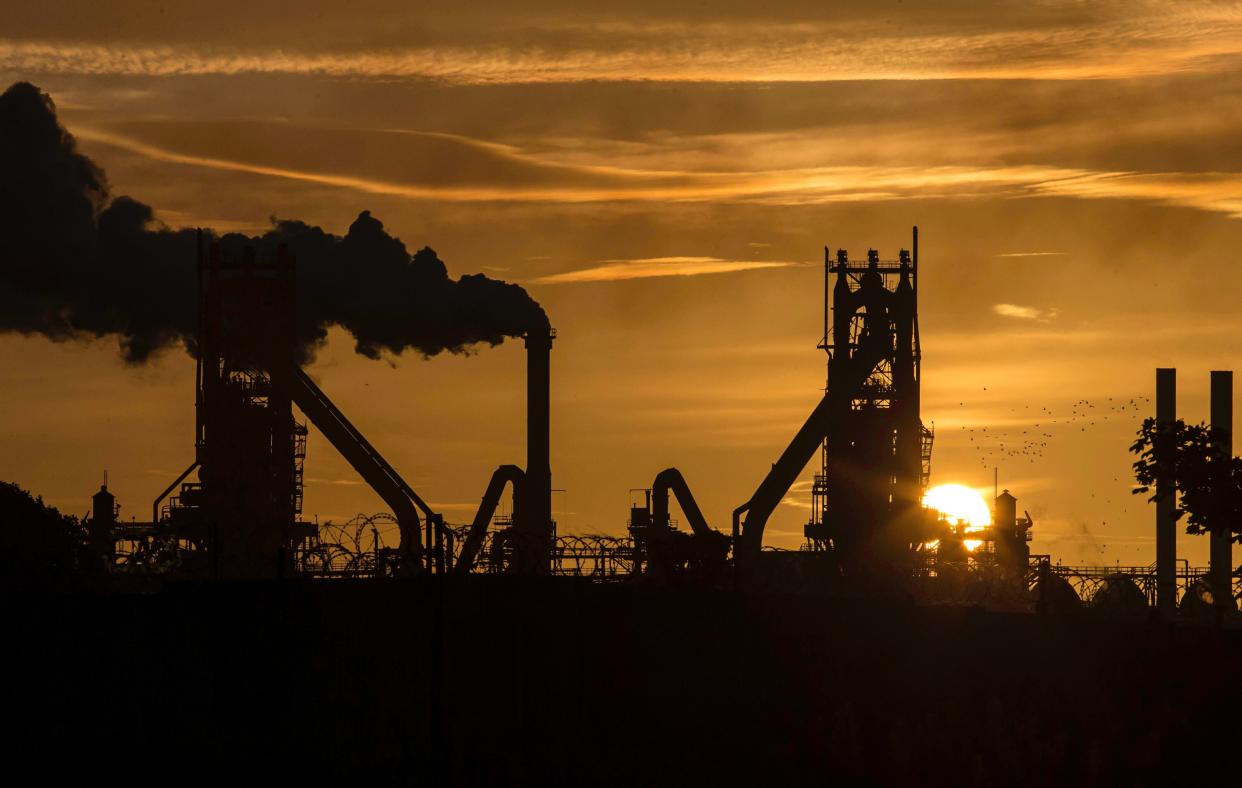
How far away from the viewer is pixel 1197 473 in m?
36.5

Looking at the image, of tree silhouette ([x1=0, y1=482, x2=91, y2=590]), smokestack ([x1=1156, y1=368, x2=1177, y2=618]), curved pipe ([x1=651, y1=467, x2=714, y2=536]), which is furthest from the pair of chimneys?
tree silhouette ([x1=0, y1=482, x2=91, y2=590])

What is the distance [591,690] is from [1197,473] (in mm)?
11036

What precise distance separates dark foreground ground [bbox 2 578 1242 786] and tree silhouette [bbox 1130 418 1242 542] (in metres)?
4.53

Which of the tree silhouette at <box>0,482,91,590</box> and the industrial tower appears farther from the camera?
the industrial tower

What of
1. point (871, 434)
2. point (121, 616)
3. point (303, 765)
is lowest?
point (303, 765)

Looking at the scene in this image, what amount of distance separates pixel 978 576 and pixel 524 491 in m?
16.1

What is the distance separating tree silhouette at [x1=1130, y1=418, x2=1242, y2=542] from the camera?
36.5 meters

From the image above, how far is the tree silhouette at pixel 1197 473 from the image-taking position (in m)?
36.5

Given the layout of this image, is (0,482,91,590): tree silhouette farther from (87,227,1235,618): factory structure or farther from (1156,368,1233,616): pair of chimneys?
(1156,368,1233,616): pair of chimneys

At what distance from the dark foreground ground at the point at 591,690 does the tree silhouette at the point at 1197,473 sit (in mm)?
4535

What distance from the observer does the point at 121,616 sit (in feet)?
96.4

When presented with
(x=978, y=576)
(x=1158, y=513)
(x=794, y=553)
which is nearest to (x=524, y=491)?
(x=794, y=553)

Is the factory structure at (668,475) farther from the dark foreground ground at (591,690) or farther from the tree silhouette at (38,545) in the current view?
the dark foreground ground at (591,690)

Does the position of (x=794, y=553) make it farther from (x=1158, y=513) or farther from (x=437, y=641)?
(x=437, y=641)
